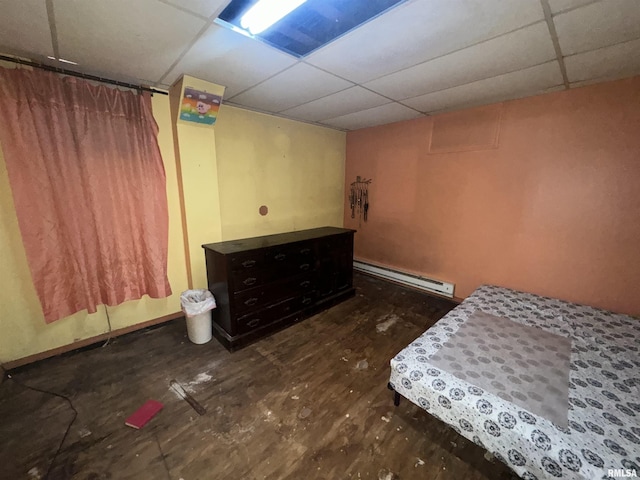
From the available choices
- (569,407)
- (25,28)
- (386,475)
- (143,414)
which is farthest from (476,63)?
(143,414)

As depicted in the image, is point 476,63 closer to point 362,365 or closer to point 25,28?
point 362,365

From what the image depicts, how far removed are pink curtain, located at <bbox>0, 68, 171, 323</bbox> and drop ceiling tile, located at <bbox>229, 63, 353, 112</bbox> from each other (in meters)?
0.96

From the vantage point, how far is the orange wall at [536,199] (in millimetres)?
2057

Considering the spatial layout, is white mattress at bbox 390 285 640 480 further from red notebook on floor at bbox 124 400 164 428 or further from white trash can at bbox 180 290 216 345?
white trash can at bbox 180 290 216 345

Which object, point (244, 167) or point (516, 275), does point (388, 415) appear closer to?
point (516, 275)

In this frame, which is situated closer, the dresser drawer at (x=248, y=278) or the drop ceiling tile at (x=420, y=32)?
the drop ceiling tile at (x=420, y=32)

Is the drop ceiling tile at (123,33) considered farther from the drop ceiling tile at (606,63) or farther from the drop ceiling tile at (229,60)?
the drop ceiling tile at (606,63)

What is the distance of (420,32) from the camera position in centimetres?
137

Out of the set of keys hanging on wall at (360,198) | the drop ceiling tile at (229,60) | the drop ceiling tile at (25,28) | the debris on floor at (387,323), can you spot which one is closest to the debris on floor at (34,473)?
the drop ceiling tile at (25,28)

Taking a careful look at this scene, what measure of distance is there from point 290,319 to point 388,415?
4.24 ft

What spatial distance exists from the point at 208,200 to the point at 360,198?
2408mm

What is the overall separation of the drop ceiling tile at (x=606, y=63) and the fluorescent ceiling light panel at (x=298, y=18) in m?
1.50

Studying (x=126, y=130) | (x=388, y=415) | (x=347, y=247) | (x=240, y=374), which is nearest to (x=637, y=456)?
(x=388, y=415)

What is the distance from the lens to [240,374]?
1.93 m
